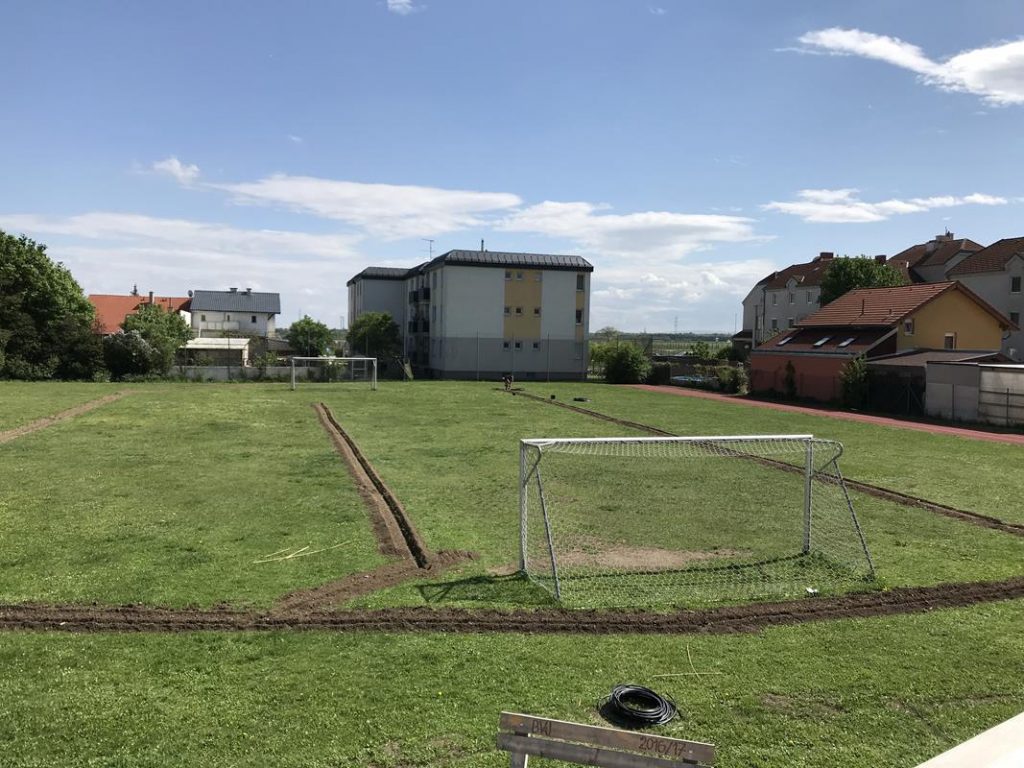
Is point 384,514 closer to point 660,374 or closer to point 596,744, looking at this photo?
point 596,744

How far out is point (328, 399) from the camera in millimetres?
35688

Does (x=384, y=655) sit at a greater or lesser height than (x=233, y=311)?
lesser

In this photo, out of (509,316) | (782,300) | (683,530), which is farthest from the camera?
(782,300)

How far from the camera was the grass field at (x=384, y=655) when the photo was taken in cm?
542

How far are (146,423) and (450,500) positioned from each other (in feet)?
49.9

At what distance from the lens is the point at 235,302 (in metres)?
89.7

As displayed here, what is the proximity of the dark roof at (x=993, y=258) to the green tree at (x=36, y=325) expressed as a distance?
6114 cm

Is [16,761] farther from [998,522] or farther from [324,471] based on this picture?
[998,522]

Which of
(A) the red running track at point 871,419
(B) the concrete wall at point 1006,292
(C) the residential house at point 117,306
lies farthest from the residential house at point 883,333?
(C) the residential house at point 117,306

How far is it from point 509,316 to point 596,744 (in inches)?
2125

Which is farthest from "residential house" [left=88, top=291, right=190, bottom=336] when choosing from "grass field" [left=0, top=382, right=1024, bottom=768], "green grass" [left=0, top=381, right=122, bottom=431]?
"grass field" [left=0, top=382, right=1024, bottom=768]

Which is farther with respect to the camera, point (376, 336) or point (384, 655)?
point (376, 336)

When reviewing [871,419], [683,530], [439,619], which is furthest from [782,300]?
[439,619]

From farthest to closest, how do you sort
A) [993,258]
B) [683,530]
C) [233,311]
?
[233,311]
[993,258]
[683,530]
